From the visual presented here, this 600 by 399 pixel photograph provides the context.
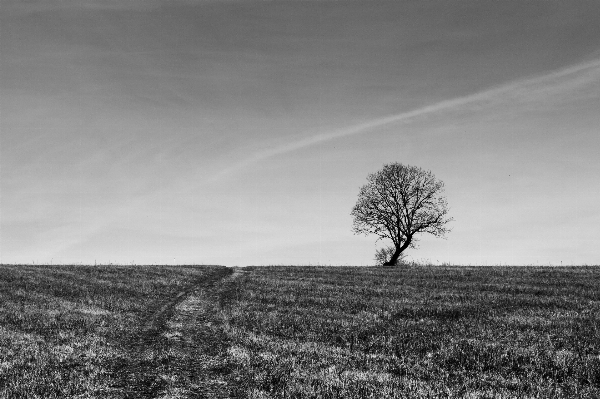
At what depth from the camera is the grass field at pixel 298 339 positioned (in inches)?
497

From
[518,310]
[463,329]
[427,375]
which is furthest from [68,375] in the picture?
[518,310]

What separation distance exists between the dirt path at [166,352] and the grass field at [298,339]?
7 cm

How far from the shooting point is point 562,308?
80.2 ft

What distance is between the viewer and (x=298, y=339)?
18.3 meters

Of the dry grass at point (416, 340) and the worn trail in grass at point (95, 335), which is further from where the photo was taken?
the worn trail in grass at point (95, 335)

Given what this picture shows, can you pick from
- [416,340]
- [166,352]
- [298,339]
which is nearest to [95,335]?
[166,352]

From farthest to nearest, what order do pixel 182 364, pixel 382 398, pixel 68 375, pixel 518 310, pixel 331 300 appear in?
pixel 331 300 → pixel 518 310 → pixel 182 364 → pixel 68 375 → pixel 382 398

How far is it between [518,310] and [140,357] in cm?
1757

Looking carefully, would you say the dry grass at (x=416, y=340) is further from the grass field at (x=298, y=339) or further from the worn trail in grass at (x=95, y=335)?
the worn trail in grass at (x=95, y=335)

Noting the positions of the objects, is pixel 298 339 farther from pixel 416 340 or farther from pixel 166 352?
pixel 166 352

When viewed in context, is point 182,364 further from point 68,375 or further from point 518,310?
point 518,310

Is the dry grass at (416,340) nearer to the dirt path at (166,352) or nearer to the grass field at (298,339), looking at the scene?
the grass field at (298,339)

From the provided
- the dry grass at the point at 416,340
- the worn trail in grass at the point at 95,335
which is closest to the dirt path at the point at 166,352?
the worn trail in grass at the point at 95,335

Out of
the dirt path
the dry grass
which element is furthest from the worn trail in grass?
the dry grass
